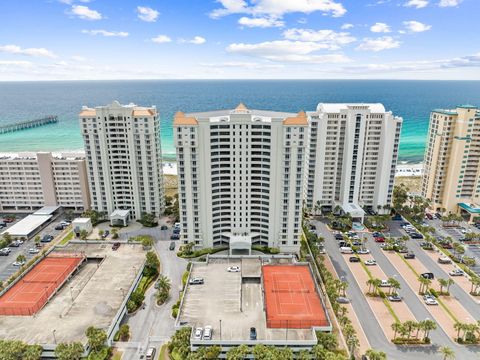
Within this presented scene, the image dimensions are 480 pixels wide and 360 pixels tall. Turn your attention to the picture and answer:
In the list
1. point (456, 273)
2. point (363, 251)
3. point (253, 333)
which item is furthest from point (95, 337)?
point (456, 273)

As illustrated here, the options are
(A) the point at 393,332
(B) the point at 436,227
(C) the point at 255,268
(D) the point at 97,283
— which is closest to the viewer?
(A) the point at 393,332

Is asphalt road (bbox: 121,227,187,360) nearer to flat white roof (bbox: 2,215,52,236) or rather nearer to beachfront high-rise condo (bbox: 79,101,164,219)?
beachfront high-rise condo (bbox: 79,101,164,219)

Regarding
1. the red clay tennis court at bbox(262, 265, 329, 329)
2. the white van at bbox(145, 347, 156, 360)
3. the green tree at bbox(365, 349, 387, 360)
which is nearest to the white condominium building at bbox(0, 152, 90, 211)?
the white van at bbox(145, 347, 156, 360)

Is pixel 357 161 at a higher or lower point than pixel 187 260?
higher

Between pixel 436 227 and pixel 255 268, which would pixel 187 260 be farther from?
pixel 436 227

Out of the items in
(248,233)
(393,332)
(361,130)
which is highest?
(361,130)

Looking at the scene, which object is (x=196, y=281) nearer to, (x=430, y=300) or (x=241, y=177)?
(x=241, y=177)

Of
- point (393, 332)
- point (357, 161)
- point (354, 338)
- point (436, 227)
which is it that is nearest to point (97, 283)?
point (354, 338)
